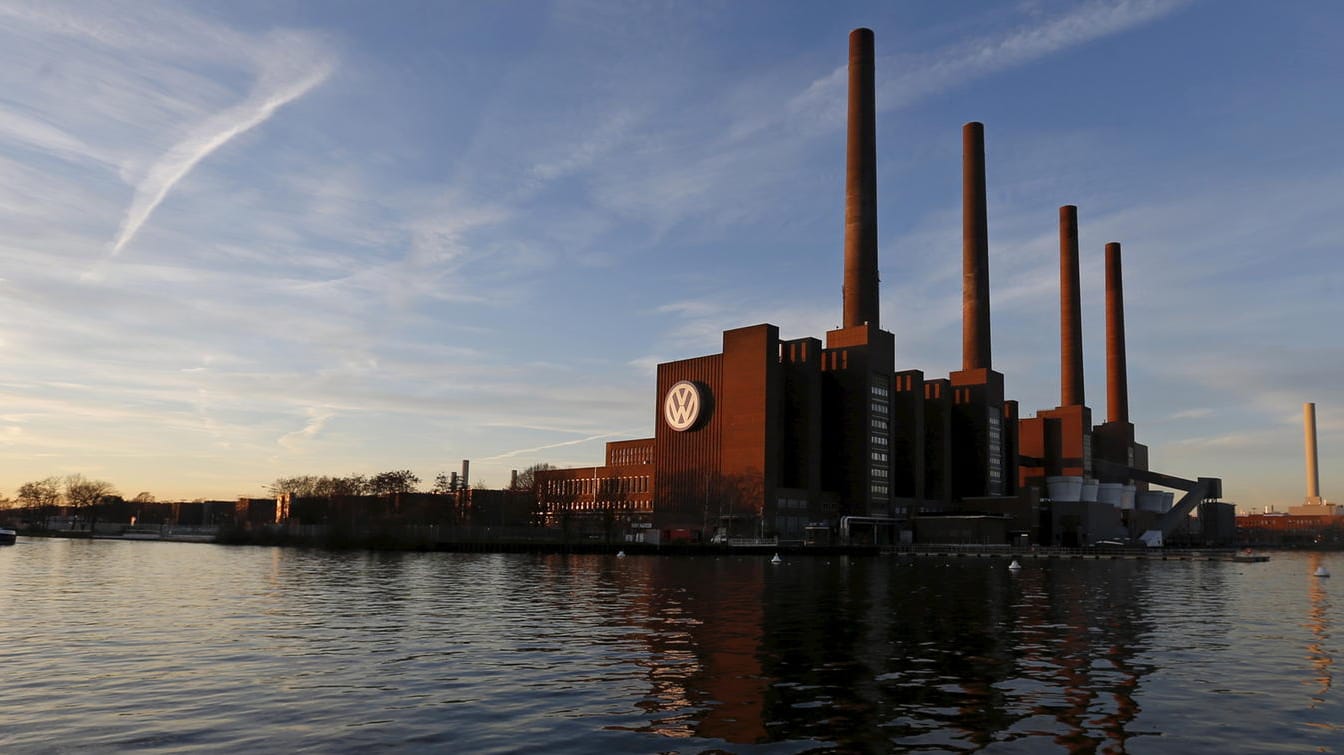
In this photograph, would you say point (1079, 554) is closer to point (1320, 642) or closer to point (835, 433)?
point (835, 433)

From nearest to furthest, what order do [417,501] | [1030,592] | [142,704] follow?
[142,704] < [1030,592] < [417,501]

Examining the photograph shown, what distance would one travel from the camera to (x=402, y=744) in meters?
17.4

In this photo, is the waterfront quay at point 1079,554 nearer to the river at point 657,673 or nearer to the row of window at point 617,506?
the row of window at point 617,506

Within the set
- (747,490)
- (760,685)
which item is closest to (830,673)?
(760,685)

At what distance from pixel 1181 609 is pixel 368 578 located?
168ft

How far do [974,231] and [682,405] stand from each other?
64.1m

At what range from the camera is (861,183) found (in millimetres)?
168375

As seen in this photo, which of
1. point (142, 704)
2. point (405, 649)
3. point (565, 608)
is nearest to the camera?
point (142, 704)

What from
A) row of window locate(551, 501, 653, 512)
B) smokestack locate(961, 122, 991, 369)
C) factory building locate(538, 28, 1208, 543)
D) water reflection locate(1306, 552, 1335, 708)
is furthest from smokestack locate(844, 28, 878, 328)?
water reflection locate(1306, 552, 1335, 708)

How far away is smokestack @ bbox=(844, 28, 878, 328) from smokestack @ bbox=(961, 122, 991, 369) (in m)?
26.5

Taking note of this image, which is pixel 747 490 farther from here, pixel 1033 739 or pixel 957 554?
pixel 1033 739

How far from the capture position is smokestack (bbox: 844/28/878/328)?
168500 mm

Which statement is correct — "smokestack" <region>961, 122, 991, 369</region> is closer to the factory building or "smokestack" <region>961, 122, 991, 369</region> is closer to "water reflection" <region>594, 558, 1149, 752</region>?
Result: the factory building

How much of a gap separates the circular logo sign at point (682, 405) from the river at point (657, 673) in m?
125
